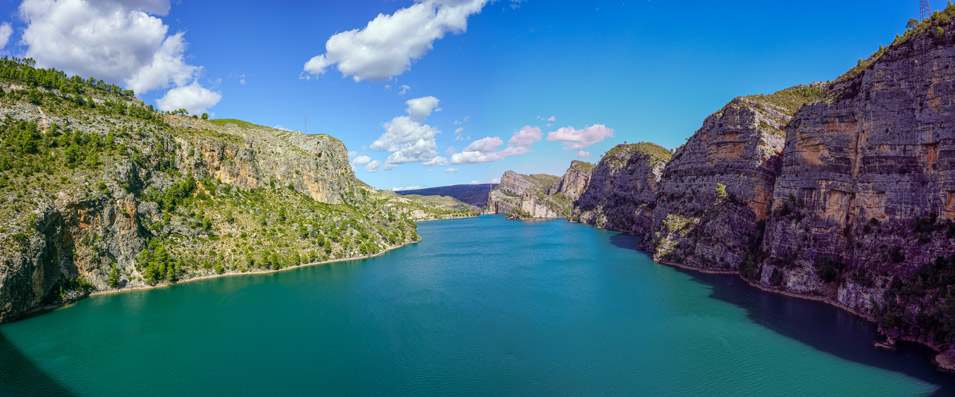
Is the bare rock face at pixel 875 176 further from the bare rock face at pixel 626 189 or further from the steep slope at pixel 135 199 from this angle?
the steep slope at pixel 135 199

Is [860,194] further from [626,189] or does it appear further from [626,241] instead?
[626,189]

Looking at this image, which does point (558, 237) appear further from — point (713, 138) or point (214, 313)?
point (214, 313)

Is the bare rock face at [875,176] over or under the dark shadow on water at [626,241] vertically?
over

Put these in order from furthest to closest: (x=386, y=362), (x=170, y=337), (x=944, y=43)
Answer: (x=170, y=337) → (x=944, y=43) → (x=386, y=362)

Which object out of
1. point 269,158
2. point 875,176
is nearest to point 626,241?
point 875,176

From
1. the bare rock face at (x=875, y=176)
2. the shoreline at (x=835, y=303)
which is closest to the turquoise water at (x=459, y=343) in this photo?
the shoreline at (x=835, y=303)

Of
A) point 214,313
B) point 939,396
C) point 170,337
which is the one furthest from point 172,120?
point 939,396
